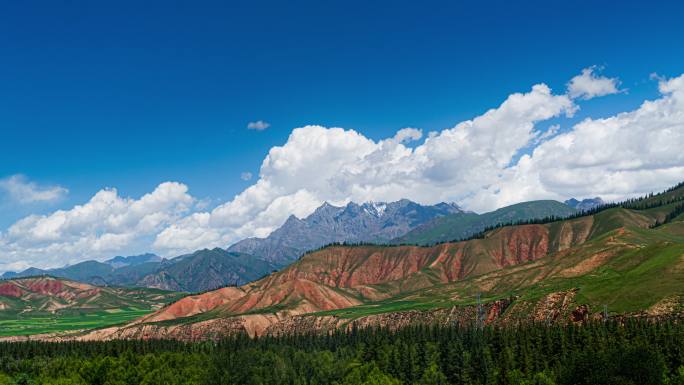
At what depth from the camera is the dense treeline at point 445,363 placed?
120 meters

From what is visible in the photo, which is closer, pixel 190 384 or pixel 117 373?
pixel 190 384

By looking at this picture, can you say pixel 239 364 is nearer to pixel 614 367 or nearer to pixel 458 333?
pixel 458 333

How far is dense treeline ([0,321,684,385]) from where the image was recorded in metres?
120

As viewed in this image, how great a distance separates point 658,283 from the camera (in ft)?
644

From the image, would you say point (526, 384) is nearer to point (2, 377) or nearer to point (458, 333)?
point (458, 333)

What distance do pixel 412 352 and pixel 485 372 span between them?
2210cm

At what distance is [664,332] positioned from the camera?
5344 inches

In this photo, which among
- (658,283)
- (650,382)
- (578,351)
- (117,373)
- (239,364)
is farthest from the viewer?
(658,283)

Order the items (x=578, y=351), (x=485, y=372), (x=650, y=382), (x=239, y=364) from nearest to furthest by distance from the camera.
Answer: (x=650, y=382) < (x=578, y=351) < (x=485, y=372) < (x=239, y=364)

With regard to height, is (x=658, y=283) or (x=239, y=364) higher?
(x=658, y=283)

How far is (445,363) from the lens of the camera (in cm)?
15688

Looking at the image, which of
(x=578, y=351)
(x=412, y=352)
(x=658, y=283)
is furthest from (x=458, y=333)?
(x=658, y=283)

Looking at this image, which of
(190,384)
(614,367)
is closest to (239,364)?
(190,384)

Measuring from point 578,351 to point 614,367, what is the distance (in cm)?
2124
